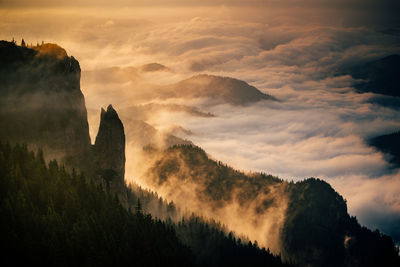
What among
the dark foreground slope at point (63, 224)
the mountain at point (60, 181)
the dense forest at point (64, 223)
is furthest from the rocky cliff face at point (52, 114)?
the dark foreground slope at point (63, 224)

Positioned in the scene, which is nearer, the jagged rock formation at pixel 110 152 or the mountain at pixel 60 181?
the mountain at pixel 60 181

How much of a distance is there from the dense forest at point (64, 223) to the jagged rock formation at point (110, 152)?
9371 mm

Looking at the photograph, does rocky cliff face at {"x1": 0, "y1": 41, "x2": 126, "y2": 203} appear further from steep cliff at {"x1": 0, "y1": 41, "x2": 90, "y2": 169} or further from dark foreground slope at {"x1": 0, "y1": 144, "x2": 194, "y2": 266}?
dark foreground slope at {"x1": 0, "y1": 144, "x2": 194, "y2": 266}

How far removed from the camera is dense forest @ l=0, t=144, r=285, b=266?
12581 centimetres

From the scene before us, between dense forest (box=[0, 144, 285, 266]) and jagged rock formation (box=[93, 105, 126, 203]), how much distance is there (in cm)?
937

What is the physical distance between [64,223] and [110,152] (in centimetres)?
3549

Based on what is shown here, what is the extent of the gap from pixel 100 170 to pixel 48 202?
1146 inches

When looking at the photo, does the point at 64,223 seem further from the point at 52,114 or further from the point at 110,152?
the point at 52,114

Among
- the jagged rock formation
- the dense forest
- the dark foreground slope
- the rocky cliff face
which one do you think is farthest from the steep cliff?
the dark foreground slope

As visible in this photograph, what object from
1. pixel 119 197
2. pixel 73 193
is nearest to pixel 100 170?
pixel 119 197

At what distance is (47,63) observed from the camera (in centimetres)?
15475

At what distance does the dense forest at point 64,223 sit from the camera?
125812mm

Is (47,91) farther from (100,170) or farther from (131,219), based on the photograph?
(131,219)

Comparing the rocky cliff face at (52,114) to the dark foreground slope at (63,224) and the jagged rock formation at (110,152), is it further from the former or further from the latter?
the dark foreground slope at (63,224)
